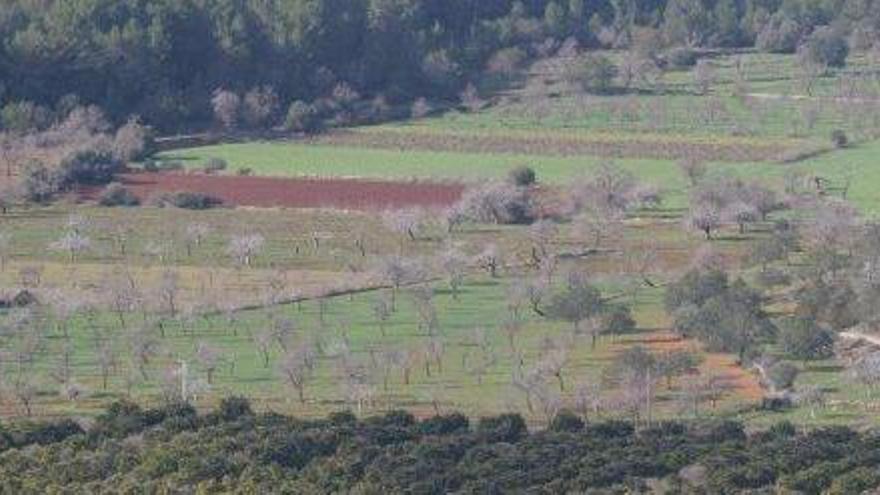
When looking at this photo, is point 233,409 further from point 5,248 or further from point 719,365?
point 5,248

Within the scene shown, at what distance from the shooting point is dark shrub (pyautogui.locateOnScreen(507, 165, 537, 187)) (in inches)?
3374

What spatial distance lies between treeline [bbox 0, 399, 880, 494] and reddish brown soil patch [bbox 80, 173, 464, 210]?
Result: 92.9 ft

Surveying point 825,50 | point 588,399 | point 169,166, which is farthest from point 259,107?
point 588,399

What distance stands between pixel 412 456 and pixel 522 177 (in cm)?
3469

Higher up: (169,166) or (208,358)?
(208,358)

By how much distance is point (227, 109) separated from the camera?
101562 millimetres

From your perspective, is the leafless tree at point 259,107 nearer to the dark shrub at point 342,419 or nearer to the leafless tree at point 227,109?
the leafless tree at point 227,109

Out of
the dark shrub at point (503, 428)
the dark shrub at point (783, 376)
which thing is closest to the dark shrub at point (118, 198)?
the dark shrub at point (783, 376)

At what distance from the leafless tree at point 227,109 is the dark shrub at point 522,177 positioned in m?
17.3

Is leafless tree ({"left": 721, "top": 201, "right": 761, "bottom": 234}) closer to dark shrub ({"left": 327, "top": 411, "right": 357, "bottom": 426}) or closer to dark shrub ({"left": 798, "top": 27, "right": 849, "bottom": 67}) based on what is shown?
dark shrub ({"left": 327, "top": 411, "right": 357, "bottom": 426})

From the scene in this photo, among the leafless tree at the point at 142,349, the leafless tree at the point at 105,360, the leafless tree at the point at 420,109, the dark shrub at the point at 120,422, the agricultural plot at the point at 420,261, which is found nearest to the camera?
the dark shrub at the point at 120,422

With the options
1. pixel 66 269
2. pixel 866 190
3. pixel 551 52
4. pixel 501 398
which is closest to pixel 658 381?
pixel 501 398

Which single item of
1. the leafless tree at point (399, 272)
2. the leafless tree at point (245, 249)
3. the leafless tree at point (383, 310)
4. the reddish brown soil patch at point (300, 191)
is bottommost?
the reddish brown soil patch at point (300, 191)

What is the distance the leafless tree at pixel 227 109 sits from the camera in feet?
334
